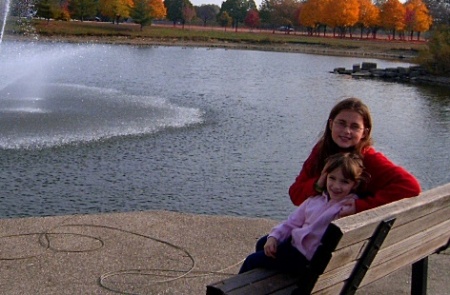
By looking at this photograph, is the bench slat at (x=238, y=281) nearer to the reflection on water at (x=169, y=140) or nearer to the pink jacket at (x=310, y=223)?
the pink jacket at (x=310, y=223)

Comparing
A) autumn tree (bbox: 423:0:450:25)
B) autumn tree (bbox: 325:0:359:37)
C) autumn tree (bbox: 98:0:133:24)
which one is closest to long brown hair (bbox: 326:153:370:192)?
autumn tree (bbox: 423:0:450:25)

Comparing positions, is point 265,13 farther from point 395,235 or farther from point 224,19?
point 395,235

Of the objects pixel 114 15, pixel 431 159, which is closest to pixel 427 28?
pixel 114 15

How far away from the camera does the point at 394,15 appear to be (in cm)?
10750

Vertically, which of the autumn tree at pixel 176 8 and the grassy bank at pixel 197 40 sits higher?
the autumn tree at pixel 176 8

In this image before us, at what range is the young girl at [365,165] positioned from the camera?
4.14 metres

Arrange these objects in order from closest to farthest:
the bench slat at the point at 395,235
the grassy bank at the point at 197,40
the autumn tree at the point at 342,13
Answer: the bench slat at the point at 395,235
the grassy bank at the point at 197,40
the autumn tree at the point at 342,13

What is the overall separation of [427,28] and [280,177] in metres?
101

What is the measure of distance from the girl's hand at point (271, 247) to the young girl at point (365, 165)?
1.29 feet

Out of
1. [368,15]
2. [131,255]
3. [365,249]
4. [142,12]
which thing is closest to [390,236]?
[365,249]

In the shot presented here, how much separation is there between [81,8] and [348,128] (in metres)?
91.7

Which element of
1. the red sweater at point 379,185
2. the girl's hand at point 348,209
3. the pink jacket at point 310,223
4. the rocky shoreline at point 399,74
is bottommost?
the rocky shoreline at point 399,74

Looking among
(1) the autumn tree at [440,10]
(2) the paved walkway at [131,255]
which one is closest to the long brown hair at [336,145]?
(2) the paved walkway at [131,255]

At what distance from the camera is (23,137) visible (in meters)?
15.2
